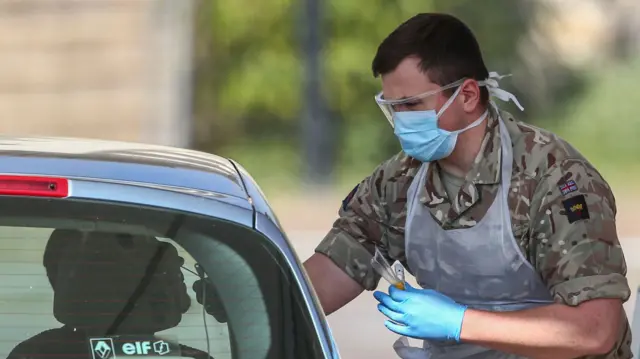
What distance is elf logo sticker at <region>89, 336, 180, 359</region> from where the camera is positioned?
248cm

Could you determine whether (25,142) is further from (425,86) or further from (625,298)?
(625,298)

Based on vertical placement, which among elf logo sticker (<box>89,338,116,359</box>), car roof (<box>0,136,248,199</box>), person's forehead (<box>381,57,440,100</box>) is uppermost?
person's forehead (<box>381,57,440,100</box>)

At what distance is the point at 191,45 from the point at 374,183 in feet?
23.8

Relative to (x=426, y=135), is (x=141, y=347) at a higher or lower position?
lower

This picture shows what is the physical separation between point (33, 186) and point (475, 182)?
4.66 feet

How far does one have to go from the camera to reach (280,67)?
10867 mm

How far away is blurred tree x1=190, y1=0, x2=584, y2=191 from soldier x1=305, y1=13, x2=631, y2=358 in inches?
274

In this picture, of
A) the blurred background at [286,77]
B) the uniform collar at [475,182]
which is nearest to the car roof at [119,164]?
the uniform collar at [475,182]

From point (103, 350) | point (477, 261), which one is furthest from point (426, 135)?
point (103, 350)

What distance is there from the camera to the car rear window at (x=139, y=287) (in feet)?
8.12

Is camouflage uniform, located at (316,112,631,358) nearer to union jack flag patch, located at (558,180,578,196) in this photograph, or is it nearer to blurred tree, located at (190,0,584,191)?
union jack flag patch, located at (558,180,578,196)

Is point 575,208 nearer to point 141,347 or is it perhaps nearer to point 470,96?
point 470,96

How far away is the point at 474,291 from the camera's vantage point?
11.7ft

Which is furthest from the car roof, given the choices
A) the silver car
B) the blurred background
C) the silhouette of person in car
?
the blurred background
